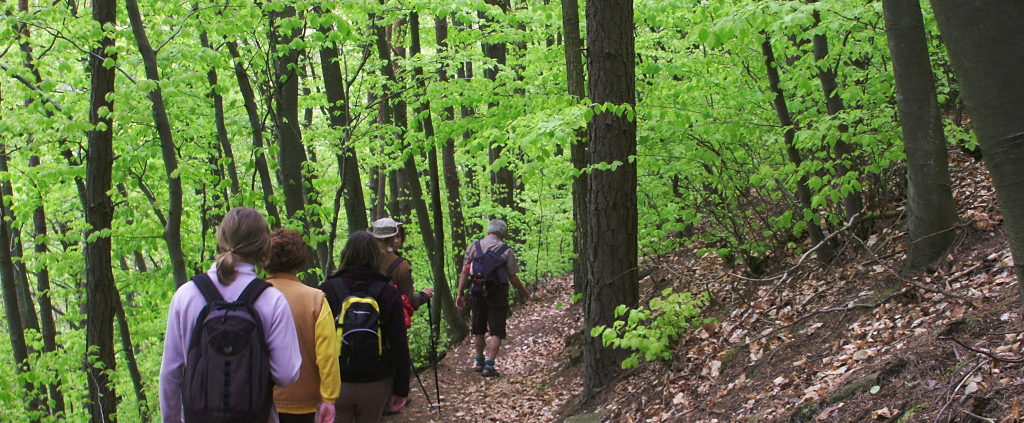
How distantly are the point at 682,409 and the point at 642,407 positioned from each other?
0.53 m

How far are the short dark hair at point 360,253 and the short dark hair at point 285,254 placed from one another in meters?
0.67

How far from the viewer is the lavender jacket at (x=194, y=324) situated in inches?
131

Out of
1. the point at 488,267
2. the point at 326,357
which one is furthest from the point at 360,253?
the point at 488,267

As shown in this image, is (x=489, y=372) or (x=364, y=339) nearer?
(x=364, y=339)

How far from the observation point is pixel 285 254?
4195 millimetres

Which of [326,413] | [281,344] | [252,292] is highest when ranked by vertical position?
[252,292]

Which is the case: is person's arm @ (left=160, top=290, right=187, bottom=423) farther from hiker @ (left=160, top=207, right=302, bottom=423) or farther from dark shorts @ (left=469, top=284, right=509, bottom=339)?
dark shorts @ (left=469, top=284, right=509, bottom=339)

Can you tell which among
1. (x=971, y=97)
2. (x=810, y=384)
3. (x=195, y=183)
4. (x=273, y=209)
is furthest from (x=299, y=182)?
(x=971, y=97)

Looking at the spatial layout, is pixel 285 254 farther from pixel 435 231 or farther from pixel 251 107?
pixel 435 231

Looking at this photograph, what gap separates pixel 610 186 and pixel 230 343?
4049 millimetres

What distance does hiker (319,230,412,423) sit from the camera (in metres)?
4.75

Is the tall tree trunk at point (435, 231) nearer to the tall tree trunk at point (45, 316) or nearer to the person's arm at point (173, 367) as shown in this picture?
the tall tree trunk at point (45, 316)

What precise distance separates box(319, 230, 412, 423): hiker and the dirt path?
2.77 meters

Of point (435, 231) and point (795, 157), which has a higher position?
point (795, 157)
